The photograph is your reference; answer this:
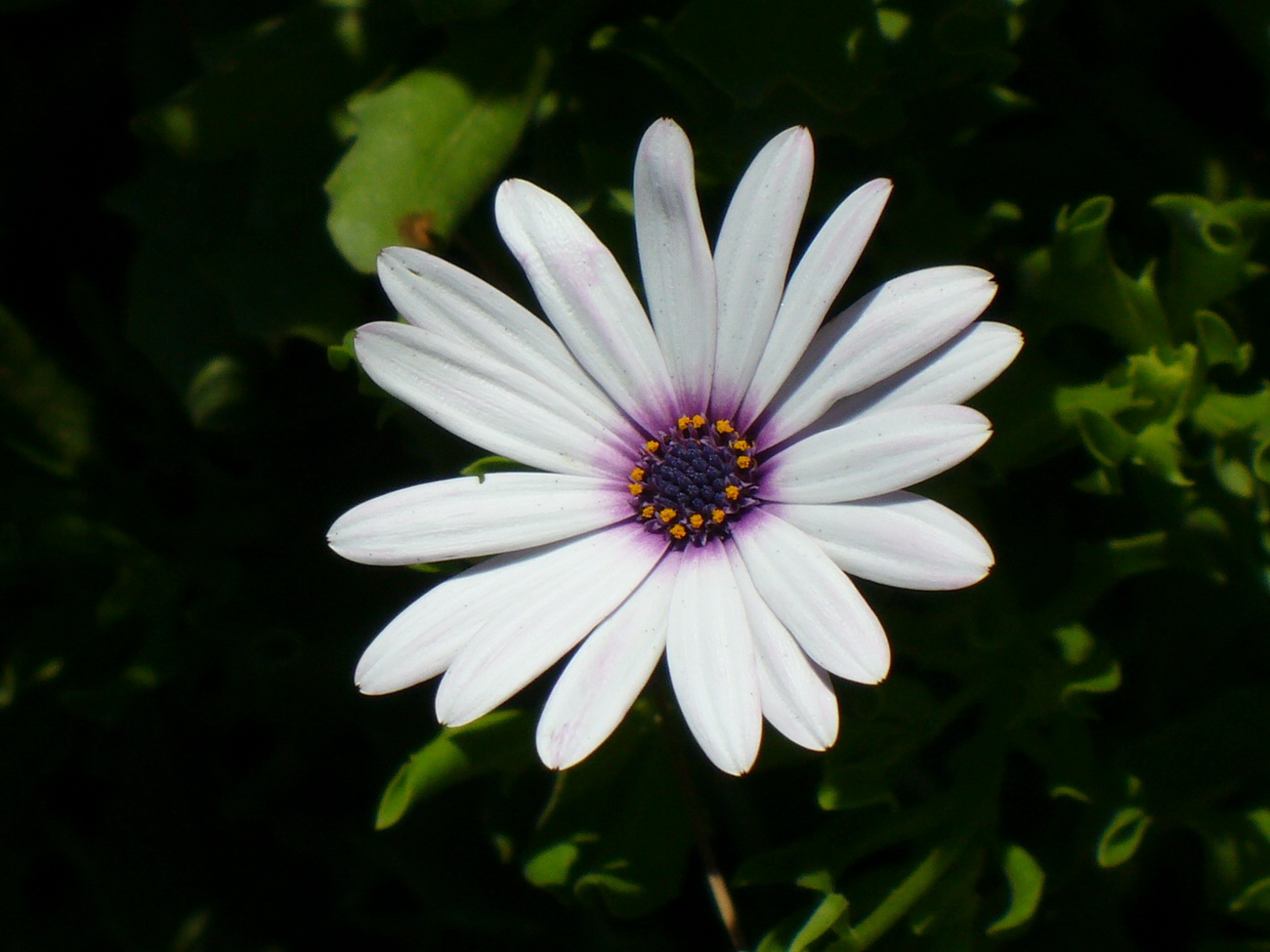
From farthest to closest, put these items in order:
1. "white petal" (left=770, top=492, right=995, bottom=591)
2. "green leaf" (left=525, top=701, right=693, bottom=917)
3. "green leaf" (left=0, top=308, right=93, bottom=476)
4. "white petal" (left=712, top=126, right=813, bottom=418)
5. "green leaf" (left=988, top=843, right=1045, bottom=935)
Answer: "green leaf" (left=0, top=308, right=93, bottom=476)
"green leaf" (left=525, top=701, right=693, bottom=917)
"green leaf" (left=988, top=843, right=1045, bottom=935)
"white petal" (left=712, top=126, right=813, bottom=418)
"white petal" (left=770, top=492, right=995, bottom=591)

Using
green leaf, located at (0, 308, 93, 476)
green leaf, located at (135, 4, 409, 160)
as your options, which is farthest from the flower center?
green leaf, located at (0, 308, 93, 476)

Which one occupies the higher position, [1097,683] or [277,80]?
[277,80]

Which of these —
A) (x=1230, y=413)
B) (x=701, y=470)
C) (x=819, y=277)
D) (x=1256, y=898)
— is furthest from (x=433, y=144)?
(x=1256, y=898)

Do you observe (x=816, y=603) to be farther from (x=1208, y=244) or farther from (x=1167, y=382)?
(x=1208, y=244)

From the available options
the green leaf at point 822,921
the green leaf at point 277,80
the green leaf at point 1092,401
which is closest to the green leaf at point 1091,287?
the green leaf at point 1092,401

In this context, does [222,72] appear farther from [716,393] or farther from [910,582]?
[910,582]

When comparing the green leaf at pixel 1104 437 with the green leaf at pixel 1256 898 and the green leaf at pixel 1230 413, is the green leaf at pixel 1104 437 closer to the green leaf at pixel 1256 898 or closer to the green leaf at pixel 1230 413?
the green leaf at pixel 1230 413

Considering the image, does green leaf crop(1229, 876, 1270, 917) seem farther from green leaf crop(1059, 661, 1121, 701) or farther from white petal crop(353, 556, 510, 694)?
white petal crop(353, 556, 510, 694)
